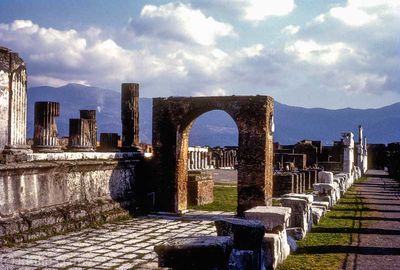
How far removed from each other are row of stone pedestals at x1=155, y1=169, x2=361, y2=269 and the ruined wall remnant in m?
5.03

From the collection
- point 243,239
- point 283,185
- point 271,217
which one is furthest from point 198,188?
point 243,239

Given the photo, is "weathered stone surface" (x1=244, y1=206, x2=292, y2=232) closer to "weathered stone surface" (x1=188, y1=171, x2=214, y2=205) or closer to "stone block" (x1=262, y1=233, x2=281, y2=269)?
"stone block" (x1=262, y1=233, x2=281, y2=269)

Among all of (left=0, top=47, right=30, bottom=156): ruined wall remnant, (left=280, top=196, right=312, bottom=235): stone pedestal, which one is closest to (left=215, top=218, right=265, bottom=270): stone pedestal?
(left=280, top=196, right=312, bottom=235): stone pedestal

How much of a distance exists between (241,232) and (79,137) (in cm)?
849

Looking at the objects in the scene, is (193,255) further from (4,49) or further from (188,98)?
(188,98)

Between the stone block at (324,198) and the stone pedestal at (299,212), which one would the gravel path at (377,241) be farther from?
the stone block at (324,198)

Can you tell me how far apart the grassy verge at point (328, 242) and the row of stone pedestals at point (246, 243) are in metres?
0.20

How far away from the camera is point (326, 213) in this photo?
46.3 feet

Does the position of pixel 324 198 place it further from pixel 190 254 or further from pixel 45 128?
pixel 190 254

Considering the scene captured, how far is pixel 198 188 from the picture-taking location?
16.1 metres

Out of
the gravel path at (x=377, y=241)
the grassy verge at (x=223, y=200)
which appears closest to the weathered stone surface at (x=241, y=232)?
the gravel path at (x=377, y=241)

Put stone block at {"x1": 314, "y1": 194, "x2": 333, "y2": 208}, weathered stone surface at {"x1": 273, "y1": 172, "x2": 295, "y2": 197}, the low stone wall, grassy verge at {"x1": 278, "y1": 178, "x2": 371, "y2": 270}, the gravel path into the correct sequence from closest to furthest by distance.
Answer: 1. grassy verge at {"x1": 278, "y1": 178, "x2": 371, "y2": 270}
2. the gravel path
3. the low stone wall
4. stone block at {"x1": 314, "y1": 194, "x2": 333, "y2": 208}
5. weathered stone surface at {"x1": 273, "y1": 172, "x2": 295, "y2": 197}

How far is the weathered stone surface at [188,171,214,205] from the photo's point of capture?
1609 centimetres

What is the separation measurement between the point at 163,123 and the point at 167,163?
3.87ft
